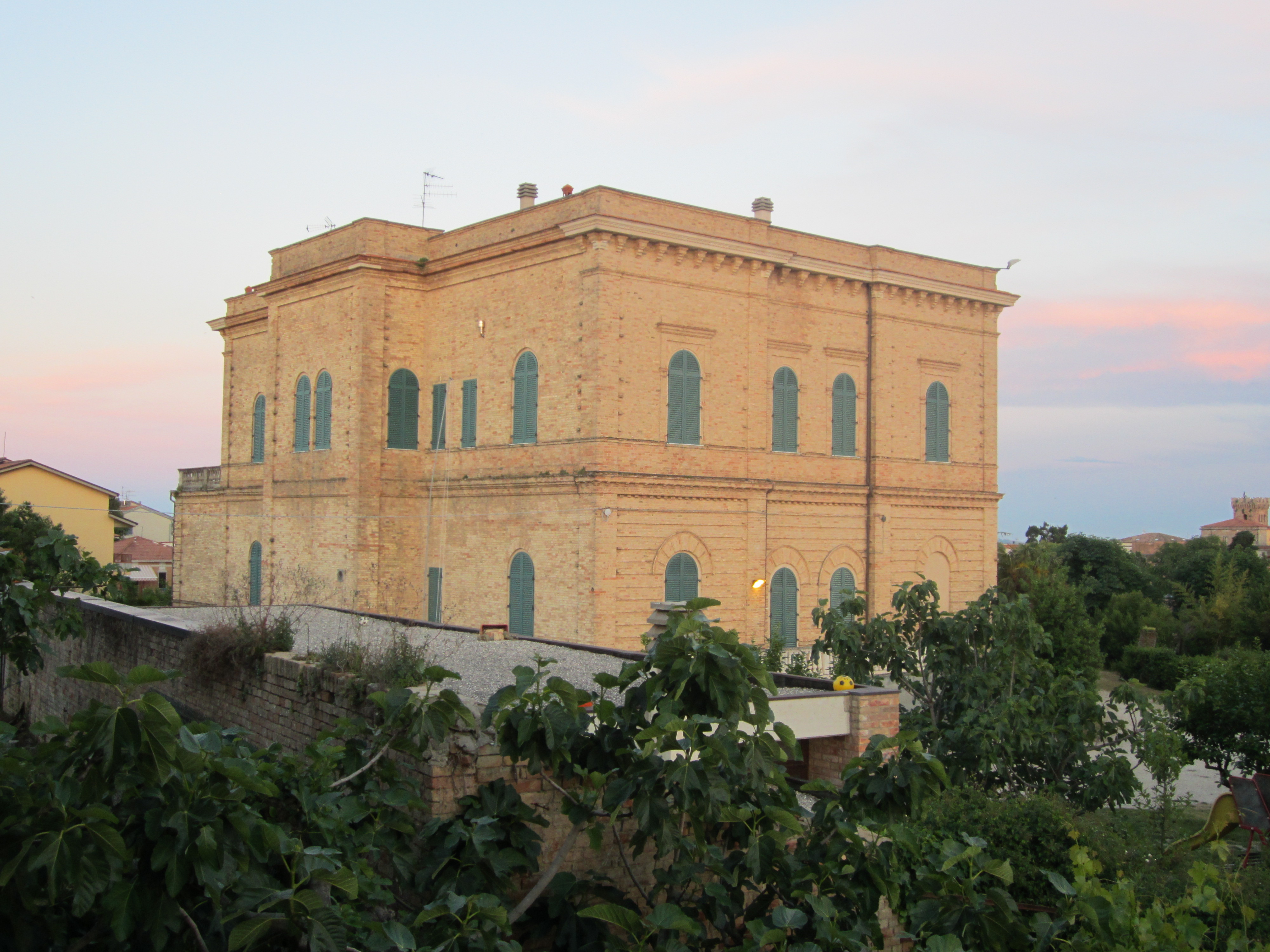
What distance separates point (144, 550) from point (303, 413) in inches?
1746

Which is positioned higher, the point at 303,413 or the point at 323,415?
the point at 303,413

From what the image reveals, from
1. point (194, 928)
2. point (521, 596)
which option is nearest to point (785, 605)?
point (521, 596)

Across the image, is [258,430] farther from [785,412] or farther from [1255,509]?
[1255,509]

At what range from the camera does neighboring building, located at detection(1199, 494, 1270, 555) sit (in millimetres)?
98438

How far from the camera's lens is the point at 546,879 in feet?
20.2

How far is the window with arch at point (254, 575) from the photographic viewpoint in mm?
25750

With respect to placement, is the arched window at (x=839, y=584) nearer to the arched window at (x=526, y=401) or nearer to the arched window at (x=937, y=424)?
the arched window at (x=937, y=424)

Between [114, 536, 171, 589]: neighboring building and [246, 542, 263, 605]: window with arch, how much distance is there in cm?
2594

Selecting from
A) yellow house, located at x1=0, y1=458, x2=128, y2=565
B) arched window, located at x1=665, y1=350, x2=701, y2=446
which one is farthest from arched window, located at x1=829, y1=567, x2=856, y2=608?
yellow house, located at x1=0, y1=458, x2=128, y2=565

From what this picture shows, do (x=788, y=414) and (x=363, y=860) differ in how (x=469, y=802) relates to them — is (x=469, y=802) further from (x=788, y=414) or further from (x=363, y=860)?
(x=788, y=414)

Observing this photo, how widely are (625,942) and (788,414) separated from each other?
1679cm

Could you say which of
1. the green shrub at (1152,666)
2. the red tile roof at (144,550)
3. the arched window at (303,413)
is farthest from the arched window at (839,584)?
the red tile roof at (144,550)

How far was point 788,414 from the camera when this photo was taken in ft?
73.9

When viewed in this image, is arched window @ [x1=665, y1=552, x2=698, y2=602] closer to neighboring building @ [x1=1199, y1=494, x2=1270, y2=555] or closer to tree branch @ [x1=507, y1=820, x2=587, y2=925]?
tree branch @ [x1=507, y1=820, x2=587, y2=925]
